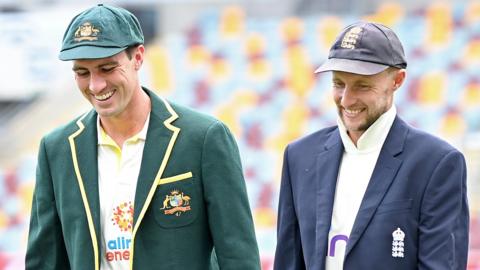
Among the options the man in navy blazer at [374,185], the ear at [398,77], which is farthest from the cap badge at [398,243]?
Result: the ear at [398,77]

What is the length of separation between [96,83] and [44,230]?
0.48m

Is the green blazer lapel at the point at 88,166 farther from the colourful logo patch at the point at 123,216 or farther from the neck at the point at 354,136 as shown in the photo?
the neck at the point at 354,136

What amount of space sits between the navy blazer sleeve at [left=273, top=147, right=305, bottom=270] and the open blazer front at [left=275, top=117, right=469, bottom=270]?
1.1 inches

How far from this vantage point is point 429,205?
2607 millimetres

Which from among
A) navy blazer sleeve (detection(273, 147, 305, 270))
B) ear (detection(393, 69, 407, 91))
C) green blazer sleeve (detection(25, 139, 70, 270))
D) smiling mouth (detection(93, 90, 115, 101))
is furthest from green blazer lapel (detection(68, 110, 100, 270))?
ear (detection(393, 69, 407, 91))

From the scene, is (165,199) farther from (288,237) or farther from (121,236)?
(288,237)

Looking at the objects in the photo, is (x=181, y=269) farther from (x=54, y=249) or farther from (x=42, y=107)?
(x=42, y=107)

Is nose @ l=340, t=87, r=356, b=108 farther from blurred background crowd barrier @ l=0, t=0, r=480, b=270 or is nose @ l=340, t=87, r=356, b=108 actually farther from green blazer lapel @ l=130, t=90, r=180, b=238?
blurred background crowd barrier @ l=0, t=0, r=480, b=270

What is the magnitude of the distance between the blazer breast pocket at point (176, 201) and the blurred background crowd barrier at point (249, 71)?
25.4ft

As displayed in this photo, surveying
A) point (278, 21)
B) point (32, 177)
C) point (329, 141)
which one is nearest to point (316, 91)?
point (278, 21)

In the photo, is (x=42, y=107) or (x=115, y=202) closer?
(x=115, y=202)

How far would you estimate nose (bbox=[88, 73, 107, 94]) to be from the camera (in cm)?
264

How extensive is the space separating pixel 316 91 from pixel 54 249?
352 inches

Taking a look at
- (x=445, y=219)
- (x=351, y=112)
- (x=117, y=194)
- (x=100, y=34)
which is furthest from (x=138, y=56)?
(x=445, y=219)
